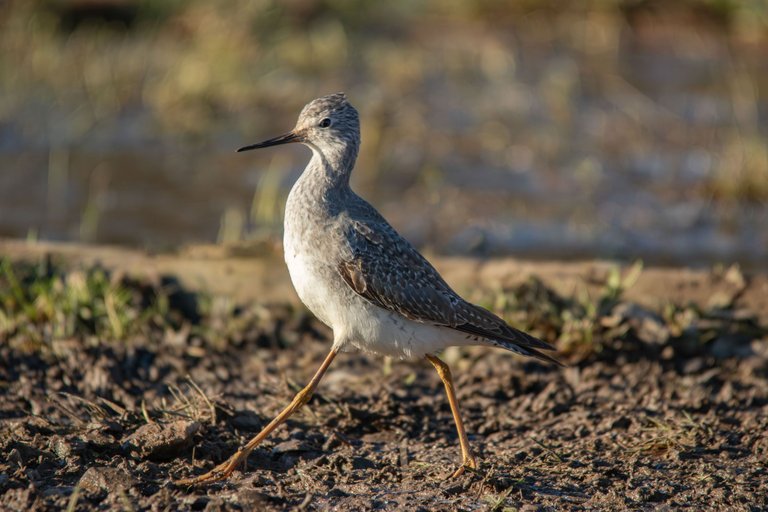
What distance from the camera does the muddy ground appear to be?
4.69m

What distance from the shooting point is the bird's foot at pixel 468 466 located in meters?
4.88

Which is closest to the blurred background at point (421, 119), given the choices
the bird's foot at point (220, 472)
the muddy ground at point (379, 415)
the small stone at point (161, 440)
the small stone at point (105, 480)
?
the muddy ground at point (379, 415)

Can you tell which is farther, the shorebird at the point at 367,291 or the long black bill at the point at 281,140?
the long black bill at the point at 281,140

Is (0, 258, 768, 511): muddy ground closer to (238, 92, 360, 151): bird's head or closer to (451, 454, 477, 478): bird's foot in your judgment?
(451, 454, 477, 478): bird's foot

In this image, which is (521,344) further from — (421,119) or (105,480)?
(421,119)

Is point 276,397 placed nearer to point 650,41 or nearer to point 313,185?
point 313,185

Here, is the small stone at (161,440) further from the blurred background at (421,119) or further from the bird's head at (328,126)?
the blurred background at (421,119)

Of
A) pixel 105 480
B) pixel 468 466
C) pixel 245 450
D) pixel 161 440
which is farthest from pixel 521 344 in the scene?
pixel 105 480

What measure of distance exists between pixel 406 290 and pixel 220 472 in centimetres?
133

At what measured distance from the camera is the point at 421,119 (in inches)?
445

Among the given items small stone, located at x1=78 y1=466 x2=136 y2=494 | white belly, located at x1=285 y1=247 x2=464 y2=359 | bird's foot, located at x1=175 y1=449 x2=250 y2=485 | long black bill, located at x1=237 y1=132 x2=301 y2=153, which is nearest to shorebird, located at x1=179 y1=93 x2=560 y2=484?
white belly, located at x1=285 y1=247 x2=464 y2=359

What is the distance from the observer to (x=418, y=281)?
5504mm

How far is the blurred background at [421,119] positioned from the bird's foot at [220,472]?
11.3ft

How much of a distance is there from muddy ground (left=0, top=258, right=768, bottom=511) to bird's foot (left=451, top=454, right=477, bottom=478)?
0.04m
